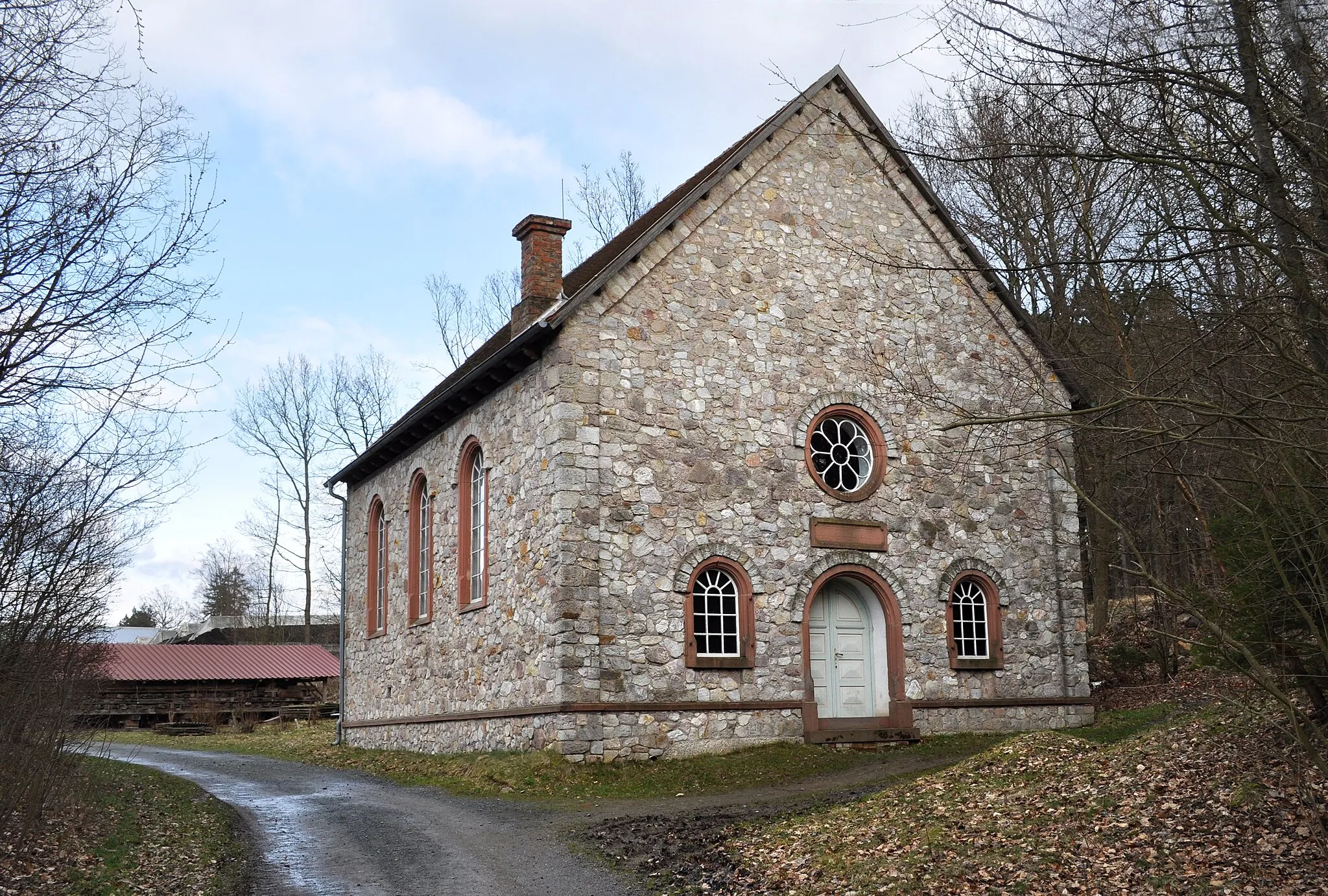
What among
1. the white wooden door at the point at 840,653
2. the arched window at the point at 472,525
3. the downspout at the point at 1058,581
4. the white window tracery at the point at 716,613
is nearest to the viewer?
the white window tracery at the point at 716,613

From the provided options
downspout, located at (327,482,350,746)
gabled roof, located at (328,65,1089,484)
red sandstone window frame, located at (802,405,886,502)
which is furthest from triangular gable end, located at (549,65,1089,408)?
downspout, located at (327,482,350,746)

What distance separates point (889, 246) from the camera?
18578 mm

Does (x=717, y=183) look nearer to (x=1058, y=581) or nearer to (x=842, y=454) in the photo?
(x=842, y=454)

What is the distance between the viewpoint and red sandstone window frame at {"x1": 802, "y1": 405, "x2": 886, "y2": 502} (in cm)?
1709

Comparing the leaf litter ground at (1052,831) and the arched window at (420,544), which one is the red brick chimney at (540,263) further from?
the leaf litter ground at (1052,831)

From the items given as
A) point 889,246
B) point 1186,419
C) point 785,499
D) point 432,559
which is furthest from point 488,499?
point 1186,419

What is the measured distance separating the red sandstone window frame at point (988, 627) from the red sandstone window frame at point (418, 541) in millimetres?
8667

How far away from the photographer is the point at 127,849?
1071 cm

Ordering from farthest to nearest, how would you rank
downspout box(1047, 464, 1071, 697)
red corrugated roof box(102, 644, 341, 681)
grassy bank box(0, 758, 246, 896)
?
red corrugated roof box(102, 644, 341, 681) → downspout box(1047, 464, 1071, 697) → grassy bank box(0, 758, 246, 896)

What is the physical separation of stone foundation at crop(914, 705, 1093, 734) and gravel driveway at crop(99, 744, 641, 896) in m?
6.71

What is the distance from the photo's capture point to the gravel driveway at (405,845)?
912cm

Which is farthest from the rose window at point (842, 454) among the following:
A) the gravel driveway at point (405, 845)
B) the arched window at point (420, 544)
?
the arched window at point (420, 544)

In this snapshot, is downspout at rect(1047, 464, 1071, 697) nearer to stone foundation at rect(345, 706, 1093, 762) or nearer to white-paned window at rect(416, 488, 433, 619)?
stone foundation at rect(345, 706, 1093, 762)

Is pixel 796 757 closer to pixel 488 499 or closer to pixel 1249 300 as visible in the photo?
pixel 488 499
